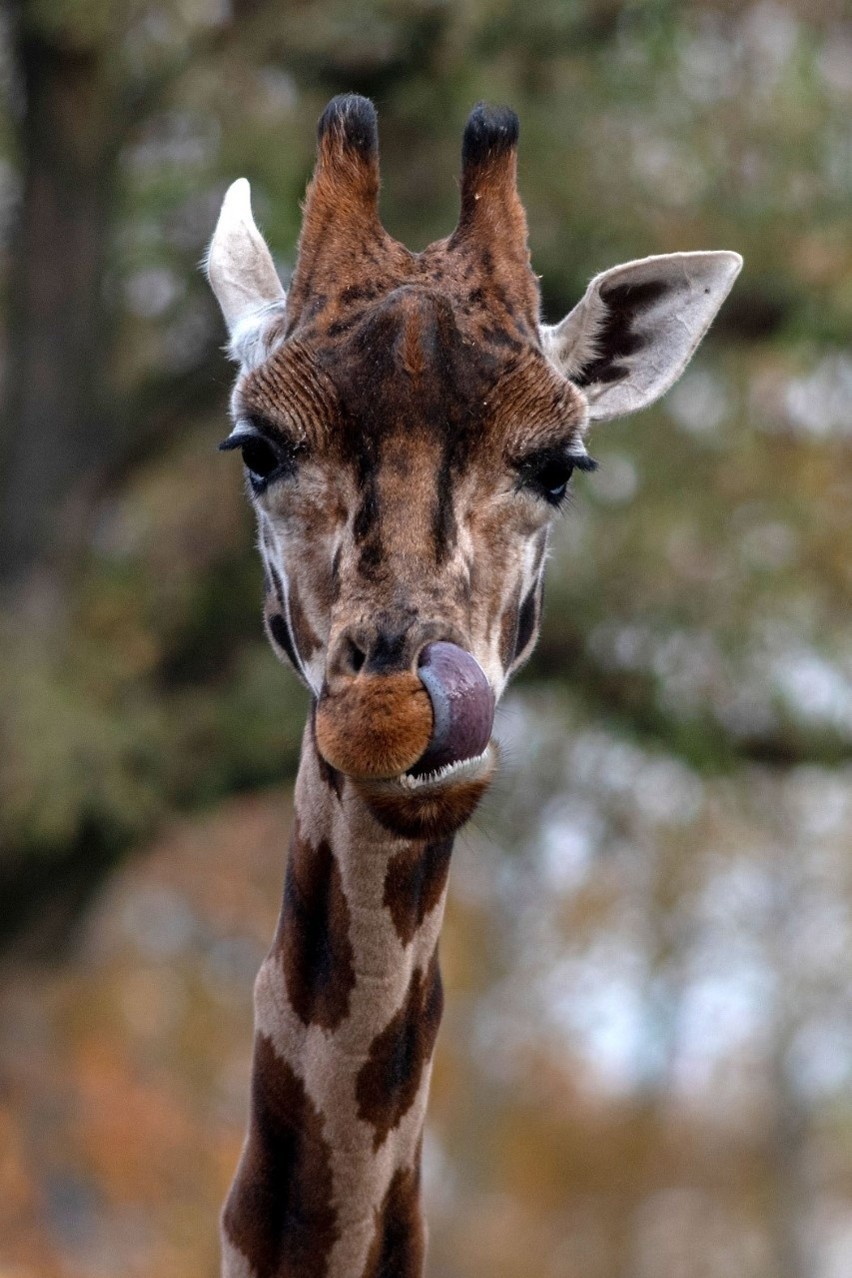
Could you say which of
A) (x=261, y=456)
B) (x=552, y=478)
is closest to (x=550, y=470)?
(x=552, y=478)

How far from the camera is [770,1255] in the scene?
40188 millimetres

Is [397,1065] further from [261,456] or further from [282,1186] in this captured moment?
[261,456]

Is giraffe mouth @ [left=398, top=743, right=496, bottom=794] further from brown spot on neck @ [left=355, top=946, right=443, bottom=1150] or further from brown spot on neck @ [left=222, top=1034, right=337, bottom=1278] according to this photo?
brown spot on neck @ [left=222, top=1034, right=337, bottom=1278]

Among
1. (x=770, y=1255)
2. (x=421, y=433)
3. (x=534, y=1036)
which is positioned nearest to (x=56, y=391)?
(x=421, y=433)

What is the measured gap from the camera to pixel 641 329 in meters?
5.78

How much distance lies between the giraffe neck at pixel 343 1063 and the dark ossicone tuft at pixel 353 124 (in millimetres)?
1573

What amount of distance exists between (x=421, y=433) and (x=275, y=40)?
44.5 ft

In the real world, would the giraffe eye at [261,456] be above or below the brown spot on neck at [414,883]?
above

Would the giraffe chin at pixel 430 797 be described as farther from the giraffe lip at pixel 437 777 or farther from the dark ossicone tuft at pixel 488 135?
the dark ossicone tuft at pixel 488 135

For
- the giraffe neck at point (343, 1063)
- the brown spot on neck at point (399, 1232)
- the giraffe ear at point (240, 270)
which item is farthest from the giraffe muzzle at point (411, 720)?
the giraffe ear at point (240, 270)

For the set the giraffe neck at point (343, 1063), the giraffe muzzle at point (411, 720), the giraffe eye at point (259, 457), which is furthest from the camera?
the giraffe eye at point (259, 457)

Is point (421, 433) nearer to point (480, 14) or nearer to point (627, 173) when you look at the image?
point (480, 14)

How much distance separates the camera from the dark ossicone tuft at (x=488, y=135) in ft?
17.5

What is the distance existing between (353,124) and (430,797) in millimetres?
1938
